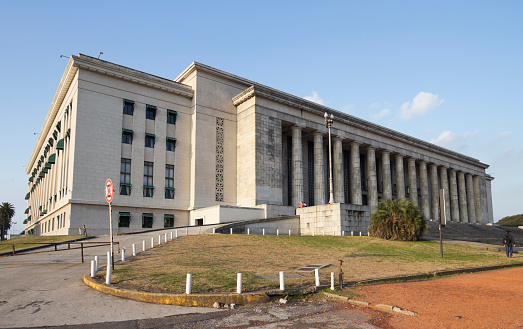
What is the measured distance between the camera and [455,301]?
8984mm

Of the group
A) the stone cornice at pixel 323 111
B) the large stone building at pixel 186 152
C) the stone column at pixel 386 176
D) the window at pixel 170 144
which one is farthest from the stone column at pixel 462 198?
the window at pixel 170 144

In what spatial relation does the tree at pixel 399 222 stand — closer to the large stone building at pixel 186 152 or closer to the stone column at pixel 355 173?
the large stone building at pixel 186 152

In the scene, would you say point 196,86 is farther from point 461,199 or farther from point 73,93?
point 461,199

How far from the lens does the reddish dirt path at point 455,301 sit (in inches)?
285

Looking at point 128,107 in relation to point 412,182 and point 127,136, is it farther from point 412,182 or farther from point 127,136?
point 412,182

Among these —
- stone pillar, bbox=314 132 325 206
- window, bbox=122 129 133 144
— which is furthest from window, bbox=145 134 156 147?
stone pillar, bbox=314 132 325 206

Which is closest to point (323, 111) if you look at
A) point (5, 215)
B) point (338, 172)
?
point (338, 172)

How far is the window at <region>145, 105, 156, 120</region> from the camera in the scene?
40.5 m

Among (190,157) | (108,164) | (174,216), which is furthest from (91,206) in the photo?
(190,157)

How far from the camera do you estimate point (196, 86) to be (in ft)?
139

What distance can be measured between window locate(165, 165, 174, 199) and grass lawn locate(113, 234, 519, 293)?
56.9 ft

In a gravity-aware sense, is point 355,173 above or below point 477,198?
above

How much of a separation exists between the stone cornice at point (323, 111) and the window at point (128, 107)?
1161 cm

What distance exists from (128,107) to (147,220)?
1181 centimetres
